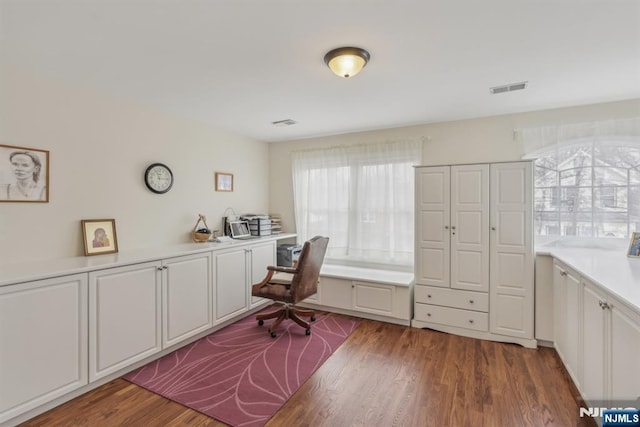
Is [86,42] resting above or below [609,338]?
above

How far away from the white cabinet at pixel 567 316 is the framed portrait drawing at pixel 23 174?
4.08m

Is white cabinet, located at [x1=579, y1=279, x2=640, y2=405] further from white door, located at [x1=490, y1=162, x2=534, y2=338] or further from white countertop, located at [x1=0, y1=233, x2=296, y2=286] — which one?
white countertop, located at [x1=0, y1=233, x2=296, y2=286]

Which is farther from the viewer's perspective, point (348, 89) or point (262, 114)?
point (262, 114)

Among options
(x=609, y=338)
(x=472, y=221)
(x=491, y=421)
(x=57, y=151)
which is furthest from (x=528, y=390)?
(x=57, y=151)

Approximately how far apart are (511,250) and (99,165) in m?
3.98

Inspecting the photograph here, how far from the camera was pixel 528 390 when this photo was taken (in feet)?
7.18

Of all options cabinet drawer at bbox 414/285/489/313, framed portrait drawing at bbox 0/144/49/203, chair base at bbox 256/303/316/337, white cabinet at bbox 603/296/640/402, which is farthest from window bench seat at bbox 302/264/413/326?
framed portrait drawing at bbox 0/144/49/203

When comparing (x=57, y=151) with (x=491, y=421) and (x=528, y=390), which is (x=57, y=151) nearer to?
(x=491, y=421)

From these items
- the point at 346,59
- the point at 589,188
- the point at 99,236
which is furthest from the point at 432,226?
the point at 99,236

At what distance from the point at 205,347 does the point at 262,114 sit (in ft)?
8.24

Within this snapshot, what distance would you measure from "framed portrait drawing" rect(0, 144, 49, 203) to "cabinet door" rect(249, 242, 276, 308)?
6.57ft

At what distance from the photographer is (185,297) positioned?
286cm

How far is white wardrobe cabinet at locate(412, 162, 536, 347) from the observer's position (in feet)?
A: 9.47

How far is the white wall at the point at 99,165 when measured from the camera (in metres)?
2.22
